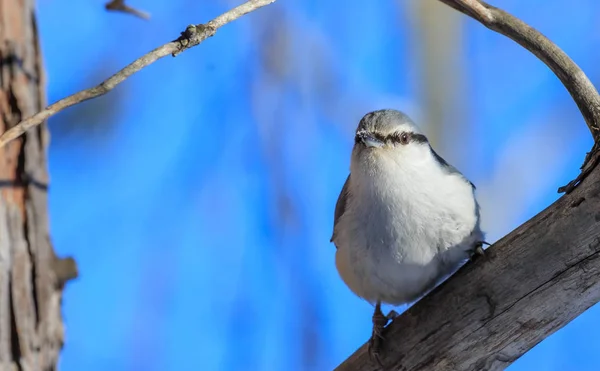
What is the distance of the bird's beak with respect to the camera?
2.81 metres

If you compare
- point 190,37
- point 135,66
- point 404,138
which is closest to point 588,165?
point 404,138

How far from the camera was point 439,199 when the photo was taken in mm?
2701

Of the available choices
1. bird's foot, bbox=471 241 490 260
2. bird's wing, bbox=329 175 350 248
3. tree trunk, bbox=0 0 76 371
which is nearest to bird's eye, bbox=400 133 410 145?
bird's wing, bbox=329 175 350 248

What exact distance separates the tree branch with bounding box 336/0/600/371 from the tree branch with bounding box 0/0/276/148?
815 mm

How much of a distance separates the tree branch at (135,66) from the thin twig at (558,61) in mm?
774

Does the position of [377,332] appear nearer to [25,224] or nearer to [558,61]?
[558,61]

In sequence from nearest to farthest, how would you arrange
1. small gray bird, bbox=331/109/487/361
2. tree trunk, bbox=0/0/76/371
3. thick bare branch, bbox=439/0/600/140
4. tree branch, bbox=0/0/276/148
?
tree branch, bbox=0/0/276/148, thick bare branch, bbox=439/0/600/140, tree trunk, bbox=0/0/76/371, small gray bird, bbox=331/109/487/361

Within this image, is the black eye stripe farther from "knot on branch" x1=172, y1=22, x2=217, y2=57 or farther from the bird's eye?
"knot on branch" x1=172, y1=22, x2=217, y2=57

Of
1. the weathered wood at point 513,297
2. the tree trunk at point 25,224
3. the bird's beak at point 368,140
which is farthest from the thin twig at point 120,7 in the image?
the weathered wood at point 513,297

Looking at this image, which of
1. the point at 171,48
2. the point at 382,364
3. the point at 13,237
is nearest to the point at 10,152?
the point at 13,237

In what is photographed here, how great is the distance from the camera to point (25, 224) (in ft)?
8.44

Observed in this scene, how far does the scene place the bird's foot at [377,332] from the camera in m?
2.60

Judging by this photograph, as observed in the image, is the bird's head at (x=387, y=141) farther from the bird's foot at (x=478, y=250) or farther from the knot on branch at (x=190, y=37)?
the knot on branch at (x=190, y=37)

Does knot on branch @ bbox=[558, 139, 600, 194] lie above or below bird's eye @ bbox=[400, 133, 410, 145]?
below
